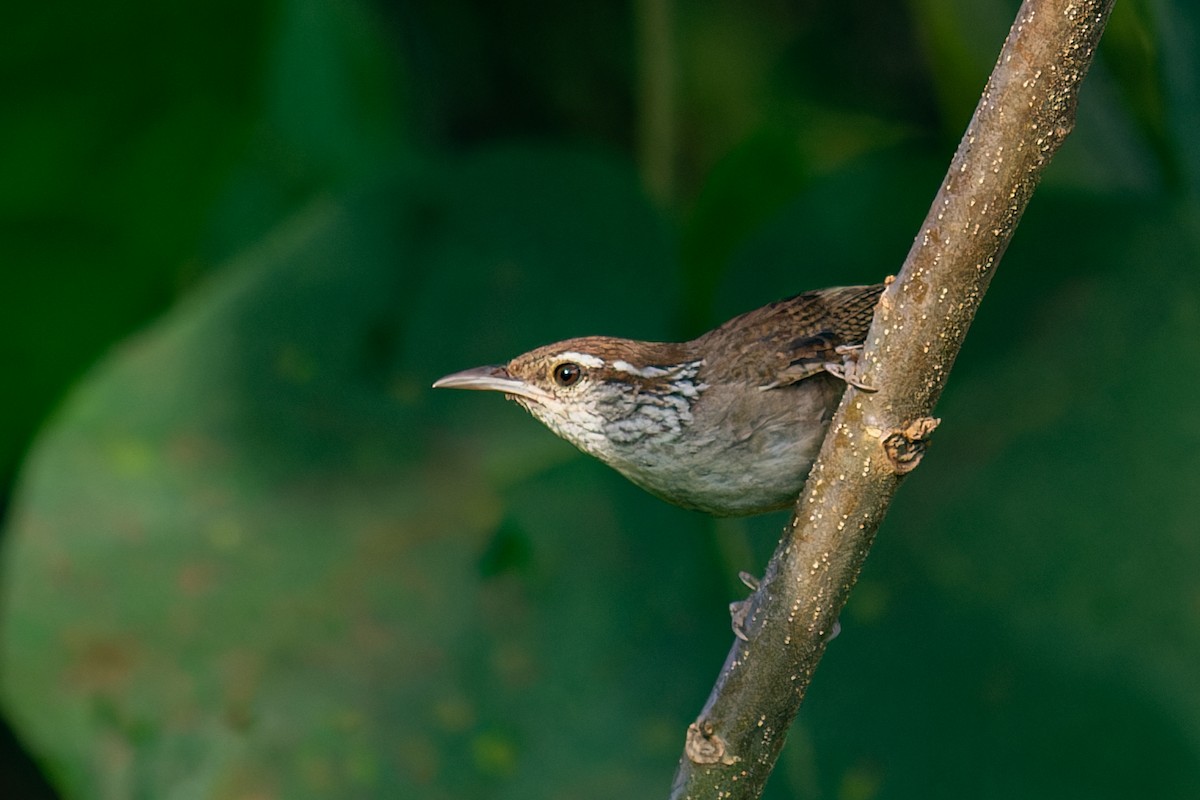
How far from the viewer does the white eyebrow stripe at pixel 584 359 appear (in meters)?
1.37

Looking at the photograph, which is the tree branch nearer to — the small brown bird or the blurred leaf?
the small brown bird

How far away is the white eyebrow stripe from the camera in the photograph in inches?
53.9

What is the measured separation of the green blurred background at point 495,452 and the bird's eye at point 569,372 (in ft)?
1.73

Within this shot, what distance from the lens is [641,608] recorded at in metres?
1.85

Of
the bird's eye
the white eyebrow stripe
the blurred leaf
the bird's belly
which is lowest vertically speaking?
the blurred leaf

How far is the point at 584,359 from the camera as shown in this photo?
1371mm

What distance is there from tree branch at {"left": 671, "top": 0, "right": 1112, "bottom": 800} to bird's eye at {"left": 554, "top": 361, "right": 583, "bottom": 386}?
1.11ft

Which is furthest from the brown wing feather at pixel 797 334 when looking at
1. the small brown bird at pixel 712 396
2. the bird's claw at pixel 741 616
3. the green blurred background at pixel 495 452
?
the green blurred background at pixel 495 452

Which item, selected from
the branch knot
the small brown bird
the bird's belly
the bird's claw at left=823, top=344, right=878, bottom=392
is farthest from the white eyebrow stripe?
the branch knot

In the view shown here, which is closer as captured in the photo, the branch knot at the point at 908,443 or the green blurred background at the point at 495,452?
the branch knot at the point at 908,443

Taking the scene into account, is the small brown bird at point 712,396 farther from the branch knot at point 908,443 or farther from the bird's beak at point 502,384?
the branch knot at point 908,443

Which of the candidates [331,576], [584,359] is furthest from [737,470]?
[331,576]

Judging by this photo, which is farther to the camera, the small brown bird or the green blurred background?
the green blurred background

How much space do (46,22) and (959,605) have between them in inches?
64.3
